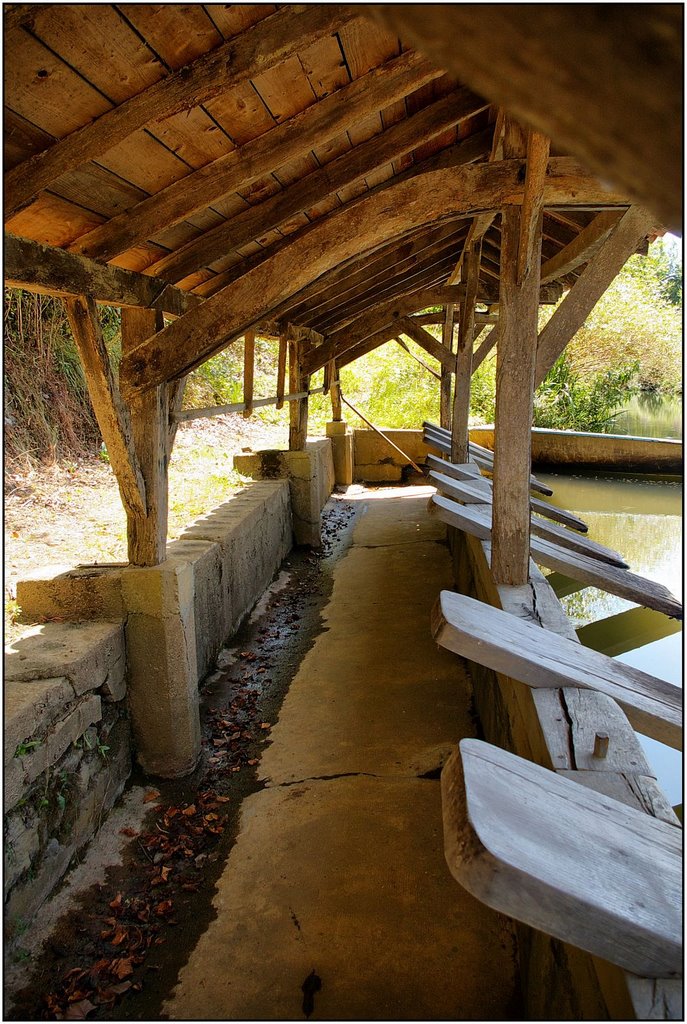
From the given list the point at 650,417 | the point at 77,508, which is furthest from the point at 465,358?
the point at 650,417

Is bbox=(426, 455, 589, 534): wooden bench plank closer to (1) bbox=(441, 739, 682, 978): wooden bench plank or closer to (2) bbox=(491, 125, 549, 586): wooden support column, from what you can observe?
(2) bbox=(491, 125, 549, 586): wooden support column

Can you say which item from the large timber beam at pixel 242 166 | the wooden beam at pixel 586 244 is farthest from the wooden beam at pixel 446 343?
the large timber beam at pixel 242 166

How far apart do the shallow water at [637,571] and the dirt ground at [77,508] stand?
3611mm

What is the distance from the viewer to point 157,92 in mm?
2400

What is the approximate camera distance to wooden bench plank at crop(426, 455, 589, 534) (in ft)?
20.3

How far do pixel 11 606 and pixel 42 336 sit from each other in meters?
4.79

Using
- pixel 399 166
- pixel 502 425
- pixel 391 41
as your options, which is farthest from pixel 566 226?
pixel 391 41

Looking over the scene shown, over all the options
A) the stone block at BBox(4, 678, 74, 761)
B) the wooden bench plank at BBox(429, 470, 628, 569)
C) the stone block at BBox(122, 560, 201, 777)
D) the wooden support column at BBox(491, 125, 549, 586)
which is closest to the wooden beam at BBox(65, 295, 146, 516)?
the stone block at BBox(122, 560, 201, 777)

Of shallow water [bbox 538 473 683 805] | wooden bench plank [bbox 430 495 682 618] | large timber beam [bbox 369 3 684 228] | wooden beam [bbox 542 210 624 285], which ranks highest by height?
wooden beam [bbox 542 210 624 285]

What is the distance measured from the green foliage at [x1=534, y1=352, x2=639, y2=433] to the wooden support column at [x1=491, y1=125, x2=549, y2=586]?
45.8 ft

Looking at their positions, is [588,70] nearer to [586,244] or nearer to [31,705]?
[31,705]

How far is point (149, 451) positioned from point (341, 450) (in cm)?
926

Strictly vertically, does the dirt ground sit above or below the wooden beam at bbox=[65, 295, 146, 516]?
below

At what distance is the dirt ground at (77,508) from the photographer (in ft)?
16.4
